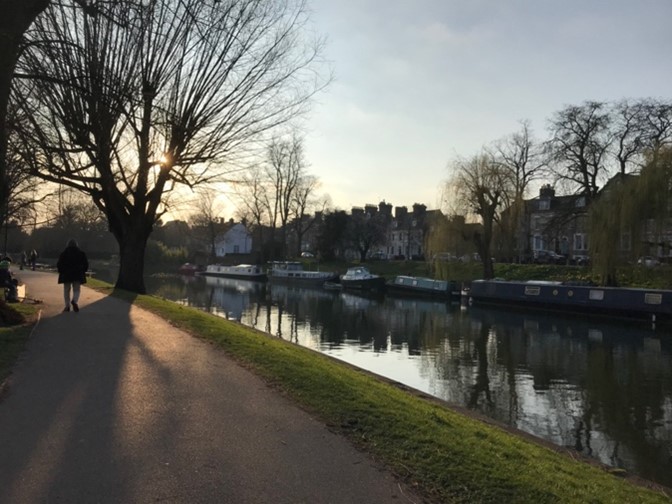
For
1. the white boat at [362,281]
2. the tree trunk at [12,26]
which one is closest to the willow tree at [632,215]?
the white boat at [362,281]

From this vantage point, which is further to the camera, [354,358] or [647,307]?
[647,307]

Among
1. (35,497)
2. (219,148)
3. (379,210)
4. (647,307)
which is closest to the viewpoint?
(35,497)

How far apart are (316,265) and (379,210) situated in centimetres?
3148

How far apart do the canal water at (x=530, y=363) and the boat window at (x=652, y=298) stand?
1.49 metres

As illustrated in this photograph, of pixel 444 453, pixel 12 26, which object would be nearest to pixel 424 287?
pixel 12 26

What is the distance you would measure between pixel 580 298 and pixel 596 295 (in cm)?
105

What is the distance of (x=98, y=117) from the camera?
11969 mm

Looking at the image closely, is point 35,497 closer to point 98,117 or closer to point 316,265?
point 98,117

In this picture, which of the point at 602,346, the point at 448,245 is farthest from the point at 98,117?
the point at 448,245

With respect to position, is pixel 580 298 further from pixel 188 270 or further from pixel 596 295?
pixel 188 270

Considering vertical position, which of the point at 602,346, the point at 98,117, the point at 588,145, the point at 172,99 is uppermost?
the point at 588,145

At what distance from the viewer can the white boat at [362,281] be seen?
2089 inches

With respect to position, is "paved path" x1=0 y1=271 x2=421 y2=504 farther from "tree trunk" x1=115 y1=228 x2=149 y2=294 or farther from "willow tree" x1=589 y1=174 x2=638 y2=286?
"willow tree" x1=589 y1=174 x2=638 y2=286

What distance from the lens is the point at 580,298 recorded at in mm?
33000
